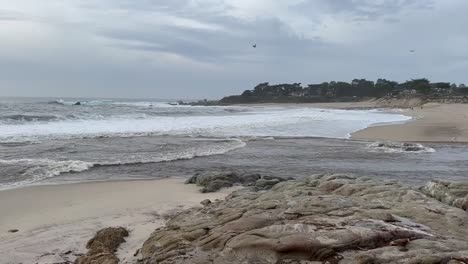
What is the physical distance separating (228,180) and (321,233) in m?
6.83

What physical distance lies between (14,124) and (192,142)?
14.2 meters

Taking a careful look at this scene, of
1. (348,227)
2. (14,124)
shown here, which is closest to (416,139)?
(348,227)

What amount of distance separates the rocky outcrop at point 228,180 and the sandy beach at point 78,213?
0.27 metres

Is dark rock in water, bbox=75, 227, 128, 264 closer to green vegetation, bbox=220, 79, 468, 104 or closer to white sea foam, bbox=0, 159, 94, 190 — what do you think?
white sea foam, bbox=0, 159, 94, 190

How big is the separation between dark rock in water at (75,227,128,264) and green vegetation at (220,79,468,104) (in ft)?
292

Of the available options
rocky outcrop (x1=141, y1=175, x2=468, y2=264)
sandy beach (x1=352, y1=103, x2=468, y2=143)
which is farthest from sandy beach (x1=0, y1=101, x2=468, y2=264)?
sandy beach (x1=352, y1=103, x2=468, y2=143)

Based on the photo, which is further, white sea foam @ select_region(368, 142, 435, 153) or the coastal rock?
white sea foam @ select_region(368, 142, 435, 153)

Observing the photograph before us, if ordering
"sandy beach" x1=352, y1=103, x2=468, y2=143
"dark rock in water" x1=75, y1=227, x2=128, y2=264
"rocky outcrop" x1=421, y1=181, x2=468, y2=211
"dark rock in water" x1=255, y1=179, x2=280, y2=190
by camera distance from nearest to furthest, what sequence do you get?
"dark rock in water" x1=75, y1=227, x2=128, y2=264 < "rocky outcrop" x1=421, y1=181, x2=468, y2=211 < "dark rock in water" x1=255, y1=179, x2=280, y2=190 < "sandy beach" x1=352, y1=103, x2=468, y2=143

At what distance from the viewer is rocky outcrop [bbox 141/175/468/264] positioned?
15.4ft

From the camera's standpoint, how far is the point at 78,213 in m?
8.80

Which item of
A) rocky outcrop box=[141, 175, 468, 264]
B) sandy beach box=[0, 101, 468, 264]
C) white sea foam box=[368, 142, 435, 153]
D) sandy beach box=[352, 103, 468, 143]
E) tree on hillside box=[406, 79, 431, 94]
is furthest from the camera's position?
tree on hillside box=[406, 79, 431, 94]

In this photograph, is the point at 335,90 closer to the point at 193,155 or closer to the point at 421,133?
the point at 421,133

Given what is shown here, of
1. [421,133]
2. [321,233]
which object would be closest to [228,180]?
[321,233]

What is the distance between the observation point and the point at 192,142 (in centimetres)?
2184
